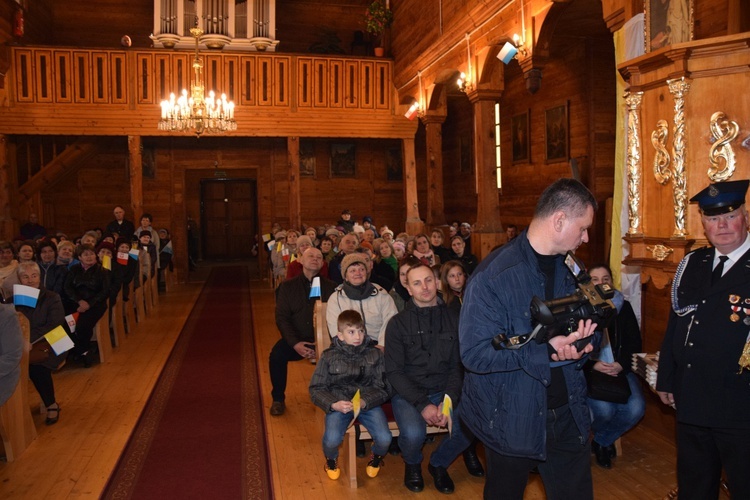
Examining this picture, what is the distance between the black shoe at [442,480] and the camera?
3.99m

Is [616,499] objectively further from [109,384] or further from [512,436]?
[109,384]

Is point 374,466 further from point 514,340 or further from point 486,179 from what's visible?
point 486,179

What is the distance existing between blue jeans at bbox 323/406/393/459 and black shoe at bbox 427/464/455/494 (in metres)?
0.34

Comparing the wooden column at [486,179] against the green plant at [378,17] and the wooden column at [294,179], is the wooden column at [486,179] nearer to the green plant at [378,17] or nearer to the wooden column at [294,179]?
the wooden column at [294,179]

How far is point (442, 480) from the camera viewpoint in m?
4.02

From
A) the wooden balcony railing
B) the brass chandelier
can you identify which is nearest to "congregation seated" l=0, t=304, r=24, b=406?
the brass chandelier

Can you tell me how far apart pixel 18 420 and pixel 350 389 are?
2.34 meters

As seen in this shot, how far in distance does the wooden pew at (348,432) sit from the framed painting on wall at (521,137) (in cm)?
899

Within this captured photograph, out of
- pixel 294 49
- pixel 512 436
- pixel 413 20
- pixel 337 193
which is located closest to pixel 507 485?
pixel 512 436

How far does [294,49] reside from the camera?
675 inches

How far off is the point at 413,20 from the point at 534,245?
1118 cm

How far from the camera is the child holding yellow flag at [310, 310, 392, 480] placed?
4.13m

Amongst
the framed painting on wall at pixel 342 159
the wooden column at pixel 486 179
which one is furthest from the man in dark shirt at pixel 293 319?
the framed painting on wall at pixel 342 159

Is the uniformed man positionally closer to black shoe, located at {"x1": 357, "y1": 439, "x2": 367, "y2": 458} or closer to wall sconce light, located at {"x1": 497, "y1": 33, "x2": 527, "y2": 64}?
black shoe, located at {"x1": 357, "y1": 439, "x2": 367, "y2": 458}
